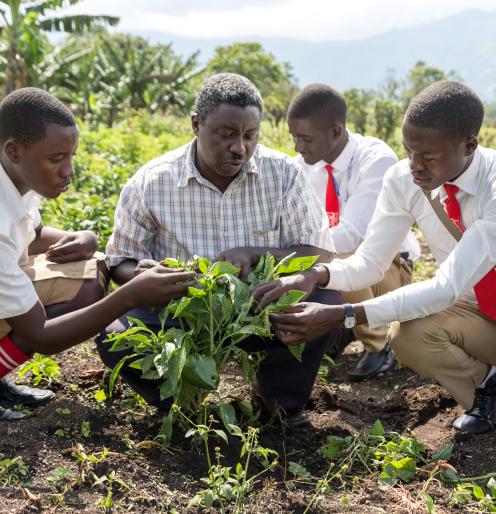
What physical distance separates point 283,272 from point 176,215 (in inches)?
23.1

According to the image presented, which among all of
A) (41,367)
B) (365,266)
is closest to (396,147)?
(365,266)

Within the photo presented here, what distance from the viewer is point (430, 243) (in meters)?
3.51

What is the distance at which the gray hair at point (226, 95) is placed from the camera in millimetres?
3129

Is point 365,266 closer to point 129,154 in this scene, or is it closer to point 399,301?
point 399,301

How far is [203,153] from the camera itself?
3268 mm

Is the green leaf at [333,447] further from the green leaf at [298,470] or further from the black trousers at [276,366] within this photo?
the black trousers at [276,366]

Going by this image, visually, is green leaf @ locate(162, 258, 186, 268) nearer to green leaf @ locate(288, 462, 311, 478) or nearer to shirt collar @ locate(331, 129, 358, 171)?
green leaf @ locate(288, 462, 311, 478)

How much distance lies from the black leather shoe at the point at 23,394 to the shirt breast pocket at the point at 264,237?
3.77 ft

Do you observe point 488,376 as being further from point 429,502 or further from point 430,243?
point 429,502

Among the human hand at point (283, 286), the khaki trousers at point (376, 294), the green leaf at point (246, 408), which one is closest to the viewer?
the human hand at point (283, 286)

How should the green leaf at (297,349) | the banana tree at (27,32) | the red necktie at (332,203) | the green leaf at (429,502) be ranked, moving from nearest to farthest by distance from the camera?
1. the green leaf at (429,502)
2. the green leaf at (297,349)
3. the red necktie at (332,203)
4. the banana tree at (27,32)

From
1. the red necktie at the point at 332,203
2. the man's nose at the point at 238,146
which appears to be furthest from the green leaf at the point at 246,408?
the red necktie at the point at 332,203

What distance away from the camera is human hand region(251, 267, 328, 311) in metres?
2.86

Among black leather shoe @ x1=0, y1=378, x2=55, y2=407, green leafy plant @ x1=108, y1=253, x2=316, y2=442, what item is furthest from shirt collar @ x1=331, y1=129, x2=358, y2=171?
black leather shoe @ x1=0, y1=378, x2=55, y2=407
